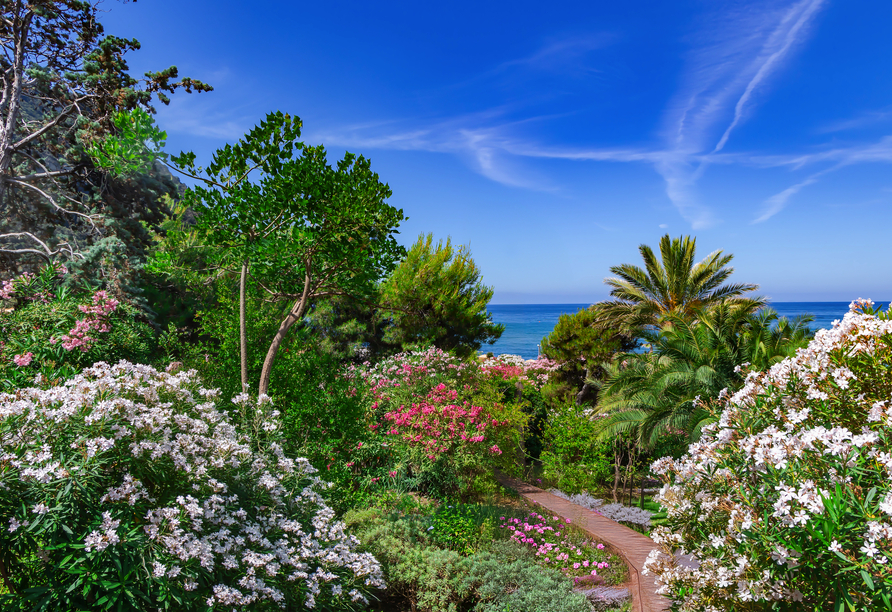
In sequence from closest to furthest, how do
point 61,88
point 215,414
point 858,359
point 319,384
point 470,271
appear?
1. point 858,359
2. point 215,414
3. point 319,384
4. point 61,88
5. point 470,271

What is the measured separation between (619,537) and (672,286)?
389 inches

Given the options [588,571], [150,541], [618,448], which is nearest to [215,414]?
[150,541]

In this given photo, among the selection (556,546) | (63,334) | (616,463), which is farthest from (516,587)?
(616,463)

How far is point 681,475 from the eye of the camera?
330 centimetres

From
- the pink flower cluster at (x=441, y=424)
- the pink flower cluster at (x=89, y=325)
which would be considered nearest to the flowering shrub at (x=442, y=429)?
the pink flower cluster at (x=441, y=424)

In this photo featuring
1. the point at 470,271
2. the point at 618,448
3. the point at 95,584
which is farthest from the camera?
the point at 470,271

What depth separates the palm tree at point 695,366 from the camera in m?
8.24

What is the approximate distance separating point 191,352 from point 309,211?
4.89 meters

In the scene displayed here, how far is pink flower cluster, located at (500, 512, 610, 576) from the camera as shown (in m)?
6.77

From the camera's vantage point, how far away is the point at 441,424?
30.9ft

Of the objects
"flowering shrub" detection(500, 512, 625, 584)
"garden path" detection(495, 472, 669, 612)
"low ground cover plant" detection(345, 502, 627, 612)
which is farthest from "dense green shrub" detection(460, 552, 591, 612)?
"garden path" detection(495, 472, 669, 612)

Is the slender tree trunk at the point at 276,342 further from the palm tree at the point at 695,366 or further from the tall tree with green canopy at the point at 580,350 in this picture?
the tall tree with green canopy at the point at 580,350

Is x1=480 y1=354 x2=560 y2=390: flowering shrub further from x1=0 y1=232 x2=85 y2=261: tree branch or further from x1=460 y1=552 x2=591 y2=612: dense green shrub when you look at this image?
x1=0 y1=232 x2=85 y2=261: tree branch

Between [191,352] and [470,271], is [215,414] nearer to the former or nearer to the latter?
[191,352]
